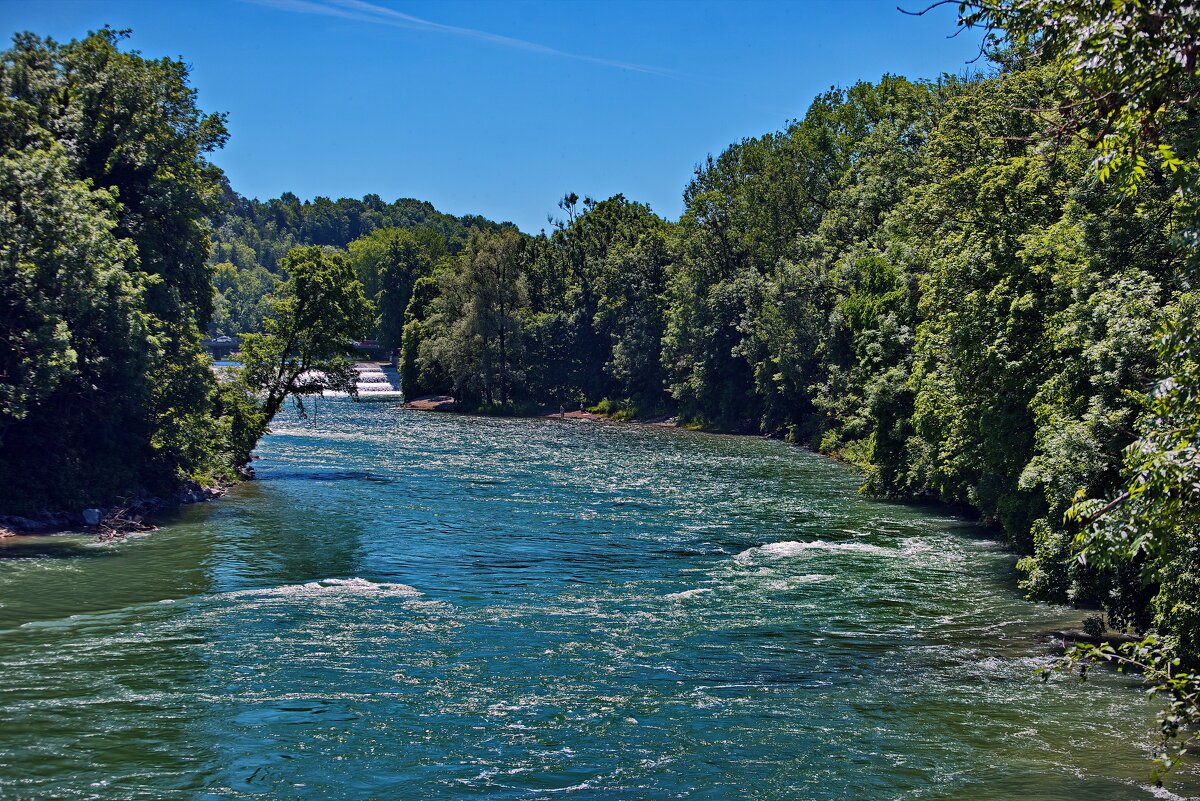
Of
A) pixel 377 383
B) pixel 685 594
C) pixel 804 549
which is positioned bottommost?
pixel 685 594

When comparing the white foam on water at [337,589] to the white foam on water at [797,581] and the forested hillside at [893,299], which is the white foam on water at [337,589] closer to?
the white foam on water at [797,581]

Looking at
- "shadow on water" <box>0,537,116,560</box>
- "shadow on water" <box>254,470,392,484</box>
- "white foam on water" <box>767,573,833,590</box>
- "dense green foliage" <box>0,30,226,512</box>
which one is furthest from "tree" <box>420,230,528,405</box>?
"white foam on water" <box>767,573,833,590</box>

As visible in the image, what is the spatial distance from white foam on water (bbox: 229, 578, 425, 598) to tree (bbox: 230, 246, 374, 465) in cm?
2946

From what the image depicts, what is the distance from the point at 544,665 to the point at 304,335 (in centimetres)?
4131

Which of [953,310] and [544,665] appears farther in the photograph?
[953,310]

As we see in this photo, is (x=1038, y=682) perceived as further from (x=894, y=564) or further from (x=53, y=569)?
(x=53, y=569)

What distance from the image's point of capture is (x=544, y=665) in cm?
2108

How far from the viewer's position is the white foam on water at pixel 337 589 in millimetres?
27375

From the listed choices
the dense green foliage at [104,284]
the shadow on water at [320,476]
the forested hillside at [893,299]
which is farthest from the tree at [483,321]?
the dense green foliage at [104,284]

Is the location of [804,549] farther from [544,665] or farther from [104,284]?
[104,284]

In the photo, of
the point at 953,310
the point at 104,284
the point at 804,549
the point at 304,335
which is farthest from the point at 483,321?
the point at 953,310

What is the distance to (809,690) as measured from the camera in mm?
19875

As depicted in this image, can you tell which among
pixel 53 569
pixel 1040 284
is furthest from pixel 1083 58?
pixel 53 569

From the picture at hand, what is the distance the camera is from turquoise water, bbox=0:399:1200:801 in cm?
1566
